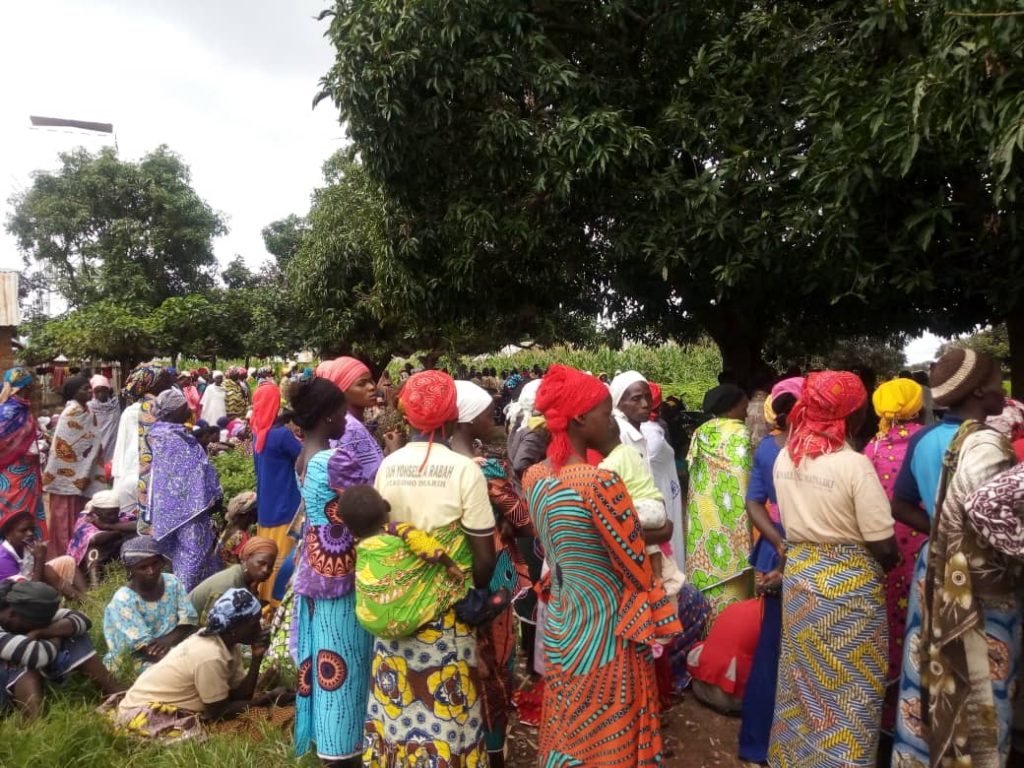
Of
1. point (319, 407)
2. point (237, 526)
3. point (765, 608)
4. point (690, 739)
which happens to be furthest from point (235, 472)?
point (765, 608)

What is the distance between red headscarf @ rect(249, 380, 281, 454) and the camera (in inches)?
182

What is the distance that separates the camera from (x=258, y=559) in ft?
14.4

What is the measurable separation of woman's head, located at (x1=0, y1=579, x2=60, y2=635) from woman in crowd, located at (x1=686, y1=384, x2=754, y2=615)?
3583 millimetres

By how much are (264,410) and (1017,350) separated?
6989 millimetres

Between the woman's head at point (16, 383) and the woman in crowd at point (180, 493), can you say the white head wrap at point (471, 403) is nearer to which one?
the woman in crowd at point (180, 493)

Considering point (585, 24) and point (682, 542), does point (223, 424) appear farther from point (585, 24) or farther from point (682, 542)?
point (682, 542)

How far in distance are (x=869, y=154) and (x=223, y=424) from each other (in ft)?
32.6

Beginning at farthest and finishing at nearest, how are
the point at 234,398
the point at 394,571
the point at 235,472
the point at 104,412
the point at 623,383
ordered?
the point at 234,398 → the point at 235,472 → the point at 104,412 → the point at 623,383 → the point at 394,571

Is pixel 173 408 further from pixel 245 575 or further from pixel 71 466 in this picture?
pixel 71 466

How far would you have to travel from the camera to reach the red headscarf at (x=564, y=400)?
2.65 metres

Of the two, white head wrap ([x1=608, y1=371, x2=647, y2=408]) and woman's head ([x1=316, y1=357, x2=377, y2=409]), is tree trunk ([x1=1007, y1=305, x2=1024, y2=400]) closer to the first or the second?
white head wrap ([x1=608, y1=371, x2=647, y2=408])

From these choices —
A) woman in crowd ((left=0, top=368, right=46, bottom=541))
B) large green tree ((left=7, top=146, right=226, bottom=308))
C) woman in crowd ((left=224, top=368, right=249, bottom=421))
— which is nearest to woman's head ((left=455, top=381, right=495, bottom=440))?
woman in crowd ((left=0, top=368, right=46, bottom=541))

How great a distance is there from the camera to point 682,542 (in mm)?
5137

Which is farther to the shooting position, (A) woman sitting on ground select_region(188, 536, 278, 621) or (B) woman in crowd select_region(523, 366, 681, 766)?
(A) woman sitting on ground select_region(188, 536, 278, 621)
